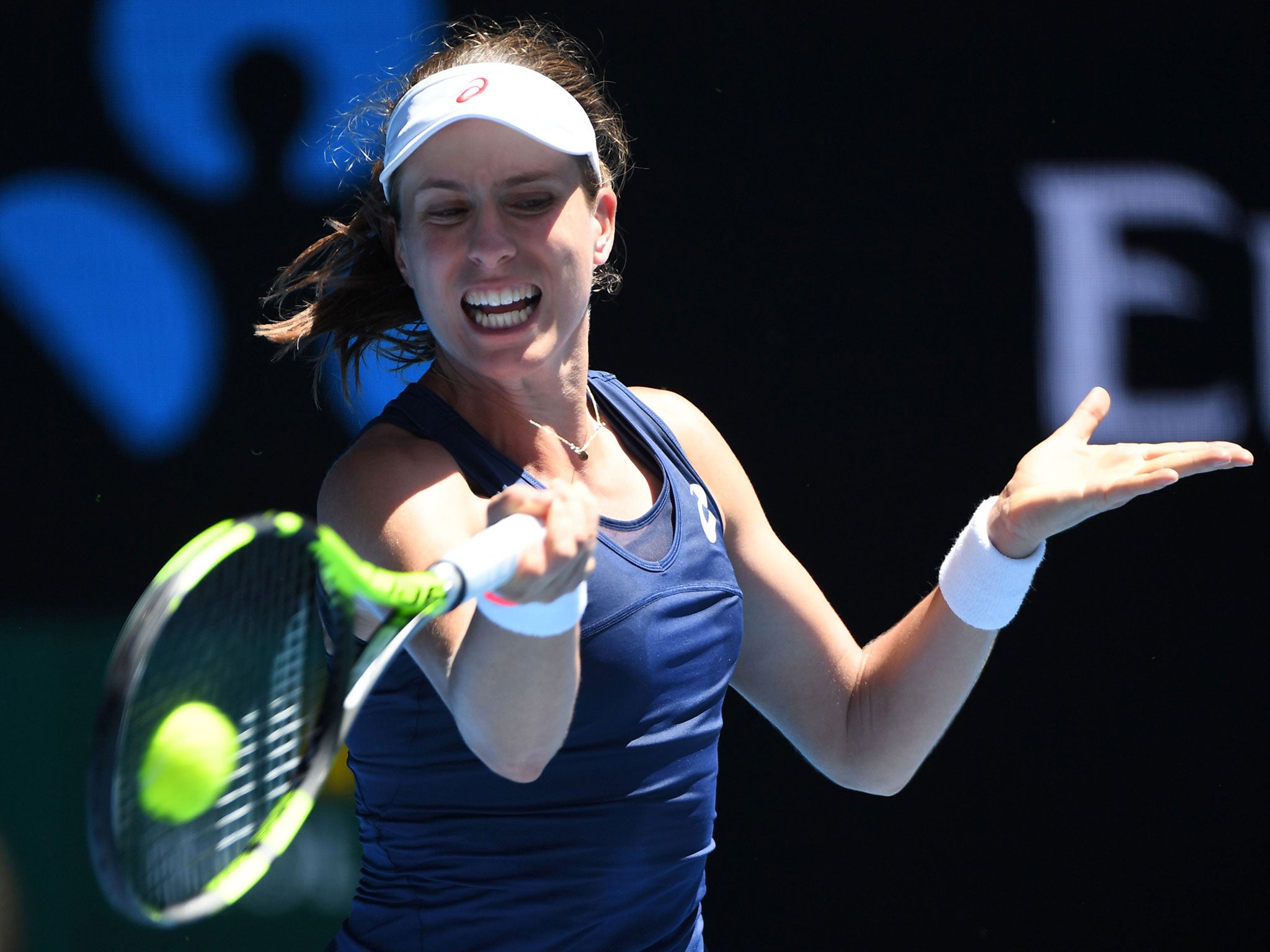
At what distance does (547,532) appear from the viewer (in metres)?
1.25

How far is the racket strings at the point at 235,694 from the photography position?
112cm

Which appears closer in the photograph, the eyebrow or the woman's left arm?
the eyebrow

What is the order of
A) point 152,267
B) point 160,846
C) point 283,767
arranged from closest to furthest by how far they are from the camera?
point 160,846 → point 283,767 → point 152,267

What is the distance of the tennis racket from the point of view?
1104 millimetres

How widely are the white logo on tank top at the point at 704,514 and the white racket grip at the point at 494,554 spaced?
1.46ft

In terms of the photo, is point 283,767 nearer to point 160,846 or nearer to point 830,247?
point 160,846

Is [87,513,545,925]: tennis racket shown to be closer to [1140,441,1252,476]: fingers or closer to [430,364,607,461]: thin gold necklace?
[430,364,607,461]: thin gold necklace

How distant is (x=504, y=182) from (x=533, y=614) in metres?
0.55

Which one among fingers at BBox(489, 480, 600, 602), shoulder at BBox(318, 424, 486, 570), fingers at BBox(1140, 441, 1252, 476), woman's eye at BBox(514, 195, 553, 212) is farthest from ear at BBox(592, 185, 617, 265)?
fingers at BBox(1140, 441, 1252, 476)

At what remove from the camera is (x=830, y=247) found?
2566mm

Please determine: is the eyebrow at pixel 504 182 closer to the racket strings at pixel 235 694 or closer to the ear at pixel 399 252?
the ear at pixel 399 252

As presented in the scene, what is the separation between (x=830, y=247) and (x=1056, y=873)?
3.91ft

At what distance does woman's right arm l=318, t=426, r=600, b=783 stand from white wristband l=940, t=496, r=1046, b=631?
2.00 feet

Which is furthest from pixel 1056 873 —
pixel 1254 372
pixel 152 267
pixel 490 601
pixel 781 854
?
pixel 152 267
